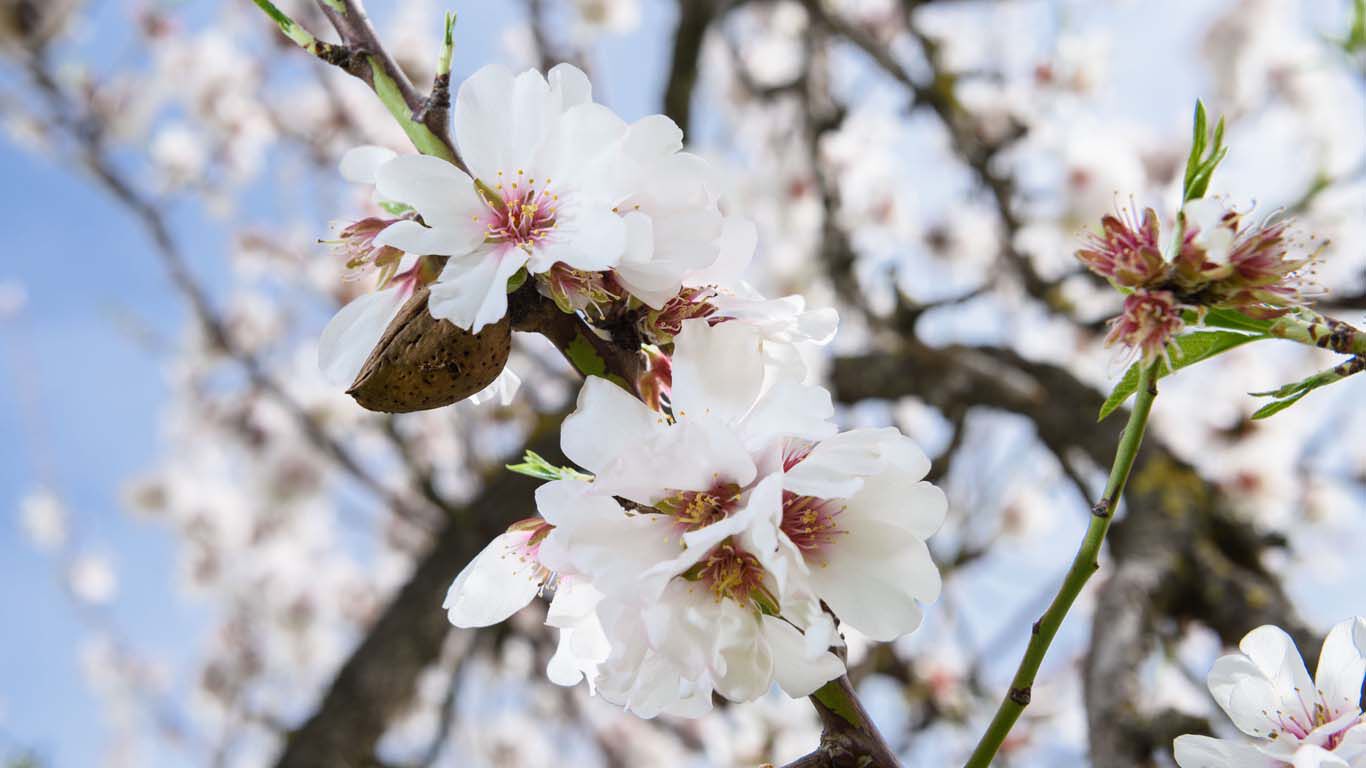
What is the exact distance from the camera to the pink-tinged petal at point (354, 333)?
41cm

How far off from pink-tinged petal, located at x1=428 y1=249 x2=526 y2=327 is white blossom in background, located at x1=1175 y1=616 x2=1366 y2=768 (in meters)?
0.31

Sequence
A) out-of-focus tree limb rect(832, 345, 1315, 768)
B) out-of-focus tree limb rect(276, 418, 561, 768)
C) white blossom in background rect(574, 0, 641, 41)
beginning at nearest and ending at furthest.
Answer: out-of-focus tree limb rect(832, 345, 1315, 768) < out-of-focus tree limb rect(276, 418, 561, 768) < white blossom in background rect(574, 0, 641, 41)

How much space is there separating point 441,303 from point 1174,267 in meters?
0.27

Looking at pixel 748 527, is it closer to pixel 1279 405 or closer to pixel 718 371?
pixel 718 371

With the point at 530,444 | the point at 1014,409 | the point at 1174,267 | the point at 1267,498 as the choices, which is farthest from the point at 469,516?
the point at 1267,498

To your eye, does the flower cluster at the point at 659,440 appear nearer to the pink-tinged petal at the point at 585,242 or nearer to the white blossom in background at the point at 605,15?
→ the pink-tinged petal at the point at 585,242

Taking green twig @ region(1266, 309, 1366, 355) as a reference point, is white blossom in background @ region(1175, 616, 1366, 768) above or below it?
below

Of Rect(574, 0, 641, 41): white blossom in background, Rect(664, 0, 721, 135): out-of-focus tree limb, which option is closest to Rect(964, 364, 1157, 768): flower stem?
Rect(664, 0, 721, 135): out-of-focus tree limb

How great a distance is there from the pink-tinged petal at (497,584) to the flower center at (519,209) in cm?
12

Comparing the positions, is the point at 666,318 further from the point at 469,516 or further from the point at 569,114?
the point at 469,516

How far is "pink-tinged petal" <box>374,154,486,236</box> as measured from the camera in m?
0.36

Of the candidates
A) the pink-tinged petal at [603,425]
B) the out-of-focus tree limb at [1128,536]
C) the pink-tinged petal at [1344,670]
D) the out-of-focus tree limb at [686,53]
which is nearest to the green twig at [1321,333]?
the pink-tinged petal at [1344,670]

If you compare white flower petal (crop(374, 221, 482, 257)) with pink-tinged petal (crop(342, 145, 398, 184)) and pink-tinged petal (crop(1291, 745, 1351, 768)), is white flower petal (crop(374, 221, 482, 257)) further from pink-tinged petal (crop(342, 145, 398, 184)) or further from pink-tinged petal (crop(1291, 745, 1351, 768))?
pink-tinged petal (crop(1291, 745, 1351, 768))

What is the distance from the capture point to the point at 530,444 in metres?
1.85
